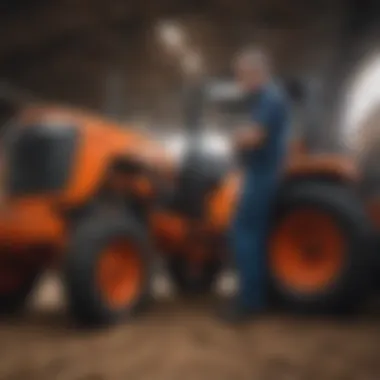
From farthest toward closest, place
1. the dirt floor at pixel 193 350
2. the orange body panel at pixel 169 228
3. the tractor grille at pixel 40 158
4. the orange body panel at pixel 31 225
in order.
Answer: the orange body panel at pixel 169 228 → the tractor grille at pixel 40 158 → the orange body panel at pixel 31 225 → the dirt floor at pixel 193 350

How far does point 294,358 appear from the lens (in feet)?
5.25

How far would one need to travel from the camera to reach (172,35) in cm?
234

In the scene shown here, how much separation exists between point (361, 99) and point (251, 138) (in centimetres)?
53

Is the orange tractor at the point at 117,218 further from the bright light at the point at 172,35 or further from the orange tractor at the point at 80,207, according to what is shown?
the bright light at the point at 172,35

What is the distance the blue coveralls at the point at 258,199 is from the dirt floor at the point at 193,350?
0.43 ft

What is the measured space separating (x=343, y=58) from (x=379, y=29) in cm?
17

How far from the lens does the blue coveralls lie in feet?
6.91

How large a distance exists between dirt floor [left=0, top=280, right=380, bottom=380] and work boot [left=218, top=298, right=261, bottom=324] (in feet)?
0.14

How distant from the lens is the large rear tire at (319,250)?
2.03 m

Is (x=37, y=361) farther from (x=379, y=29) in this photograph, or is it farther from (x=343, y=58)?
(x=379, y=29)

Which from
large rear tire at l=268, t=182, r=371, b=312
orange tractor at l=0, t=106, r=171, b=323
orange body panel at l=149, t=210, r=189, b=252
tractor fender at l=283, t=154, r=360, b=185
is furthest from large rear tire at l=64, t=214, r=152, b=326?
tractor fender at l=283, t=154, r=360, b=185

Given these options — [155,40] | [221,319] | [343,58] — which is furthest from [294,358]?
[155,40]

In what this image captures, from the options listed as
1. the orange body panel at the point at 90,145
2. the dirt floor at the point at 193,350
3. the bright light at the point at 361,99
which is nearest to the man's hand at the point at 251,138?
the bright light at the point at 361,99

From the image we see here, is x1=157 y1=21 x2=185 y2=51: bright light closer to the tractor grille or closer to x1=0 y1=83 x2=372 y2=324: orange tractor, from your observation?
x1=0 y1=83 x2=372 y2=324: orange tractor
